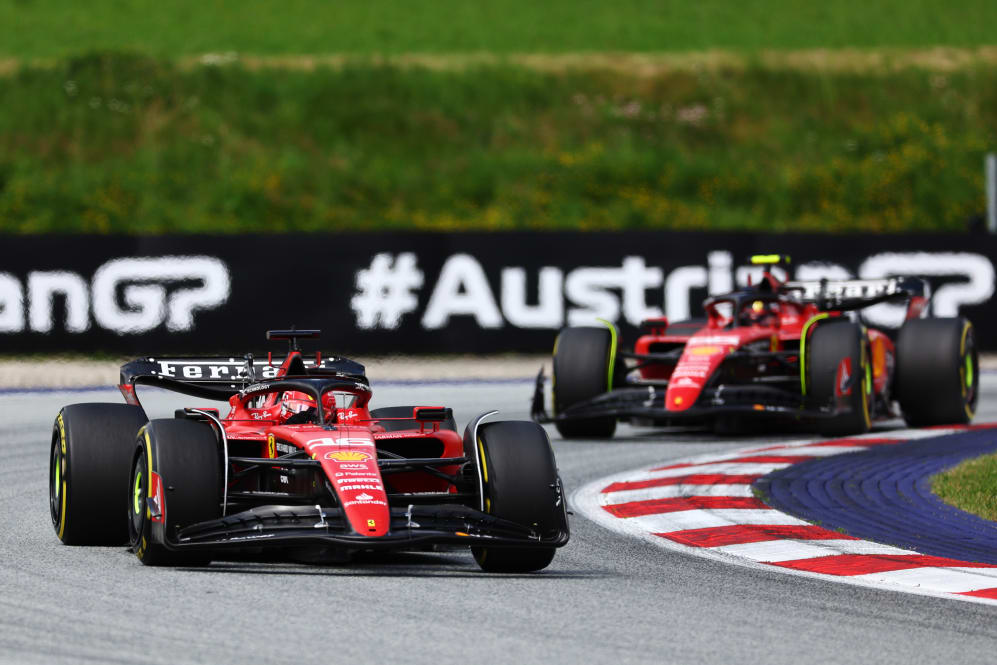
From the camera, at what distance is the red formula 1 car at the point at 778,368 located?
48.1 feet

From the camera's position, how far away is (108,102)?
40.3 metres

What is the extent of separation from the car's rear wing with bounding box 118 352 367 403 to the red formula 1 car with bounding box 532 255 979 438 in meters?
5.06

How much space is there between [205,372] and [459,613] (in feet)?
12.1

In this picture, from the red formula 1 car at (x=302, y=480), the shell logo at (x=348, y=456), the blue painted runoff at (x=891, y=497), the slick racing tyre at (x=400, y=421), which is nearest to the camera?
the red formula 1 car at (x=302, y=480)

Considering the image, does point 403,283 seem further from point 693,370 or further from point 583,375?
point 693,370

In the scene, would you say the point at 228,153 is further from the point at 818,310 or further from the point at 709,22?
the point at 818,310

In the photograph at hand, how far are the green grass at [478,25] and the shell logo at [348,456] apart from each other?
36891 millimetres

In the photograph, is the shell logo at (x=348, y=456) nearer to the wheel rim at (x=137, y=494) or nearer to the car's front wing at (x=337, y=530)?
the car's front wing at (x=337, y=530)

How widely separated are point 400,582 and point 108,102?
34.2 metres

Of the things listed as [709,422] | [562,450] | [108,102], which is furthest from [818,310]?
[108,102]

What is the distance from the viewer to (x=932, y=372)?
629 inches

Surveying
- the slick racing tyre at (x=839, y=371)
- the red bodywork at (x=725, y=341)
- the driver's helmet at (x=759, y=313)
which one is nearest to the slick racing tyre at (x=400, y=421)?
the red bodywork at (x=725, y=341)

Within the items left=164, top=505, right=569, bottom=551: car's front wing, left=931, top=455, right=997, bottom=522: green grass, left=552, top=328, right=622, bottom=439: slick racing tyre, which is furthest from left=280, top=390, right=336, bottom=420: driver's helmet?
left=552, top=328, right=622, bottom=439: slick racing tyre

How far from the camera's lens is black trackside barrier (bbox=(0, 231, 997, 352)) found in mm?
21578
